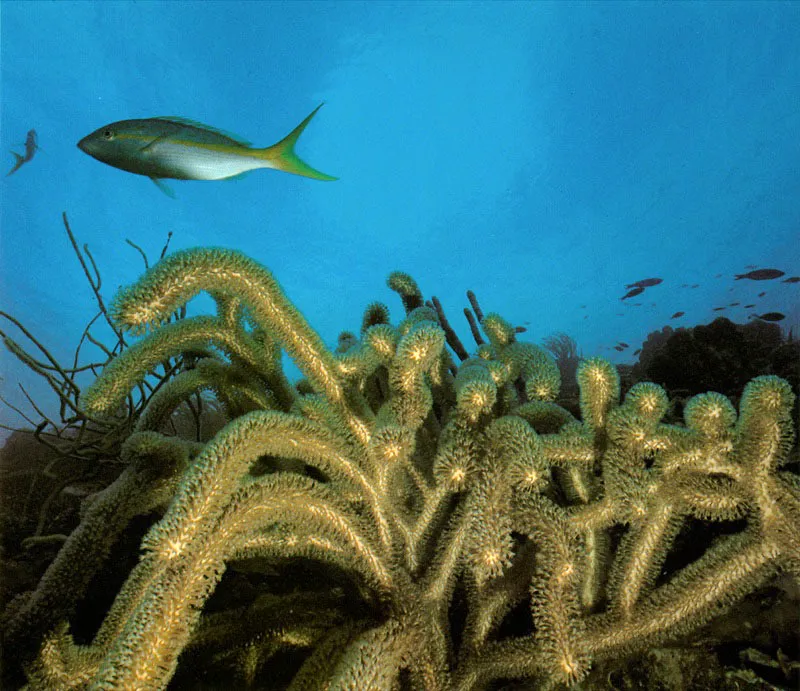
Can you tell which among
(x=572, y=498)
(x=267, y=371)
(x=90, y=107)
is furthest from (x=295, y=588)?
(x=90, y=107)

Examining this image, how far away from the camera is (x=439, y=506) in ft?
4.80

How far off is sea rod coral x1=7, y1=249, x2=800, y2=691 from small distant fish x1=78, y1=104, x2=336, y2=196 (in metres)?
1.25

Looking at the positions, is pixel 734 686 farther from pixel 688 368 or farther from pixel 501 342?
pixel 688 368

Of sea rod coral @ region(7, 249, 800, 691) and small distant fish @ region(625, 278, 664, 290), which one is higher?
small distant fish @ region(625, 278, 664, 290)

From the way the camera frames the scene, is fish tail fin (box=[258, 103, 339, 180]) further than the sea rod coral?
Yes

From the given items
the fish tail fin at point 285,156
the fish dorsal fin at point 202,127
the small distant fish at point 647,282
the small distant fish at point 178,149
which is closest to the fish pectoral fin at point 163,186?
the small distant fish at point 178,149

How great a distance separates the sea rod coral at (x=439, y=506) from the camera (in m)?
1.14

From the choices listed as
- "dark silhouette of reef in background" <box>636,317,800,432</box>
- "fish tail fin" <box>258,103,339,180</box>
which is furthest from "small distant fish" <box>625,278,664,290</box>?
"fish tail fin" <box>258,103,339,180</box>

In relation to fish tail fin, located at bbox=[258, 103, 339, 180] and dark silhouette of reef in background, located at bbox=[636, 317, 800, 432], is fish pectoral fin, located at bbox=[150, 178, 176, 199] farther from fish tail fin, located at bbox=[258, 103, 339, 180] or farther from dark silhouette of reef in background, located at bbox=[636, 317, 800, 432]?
dark silhouette of reef in background, located at bbox=[636, 317, 800, 432]

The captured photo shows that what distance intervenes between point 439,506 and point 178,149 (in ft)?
7.90

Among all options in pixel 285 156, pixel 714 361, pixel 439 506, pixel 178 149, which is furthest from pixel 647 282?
pixel 178 149

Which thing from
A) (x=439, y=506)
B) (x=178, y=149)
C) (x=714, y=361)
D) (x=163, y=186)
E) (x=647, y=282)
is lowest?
(x=439, y=506)

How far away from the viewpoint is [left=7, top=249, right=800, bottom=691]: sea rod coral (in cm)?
114

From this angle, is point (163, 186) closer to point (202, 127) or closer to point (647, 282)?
point (202, 127)
